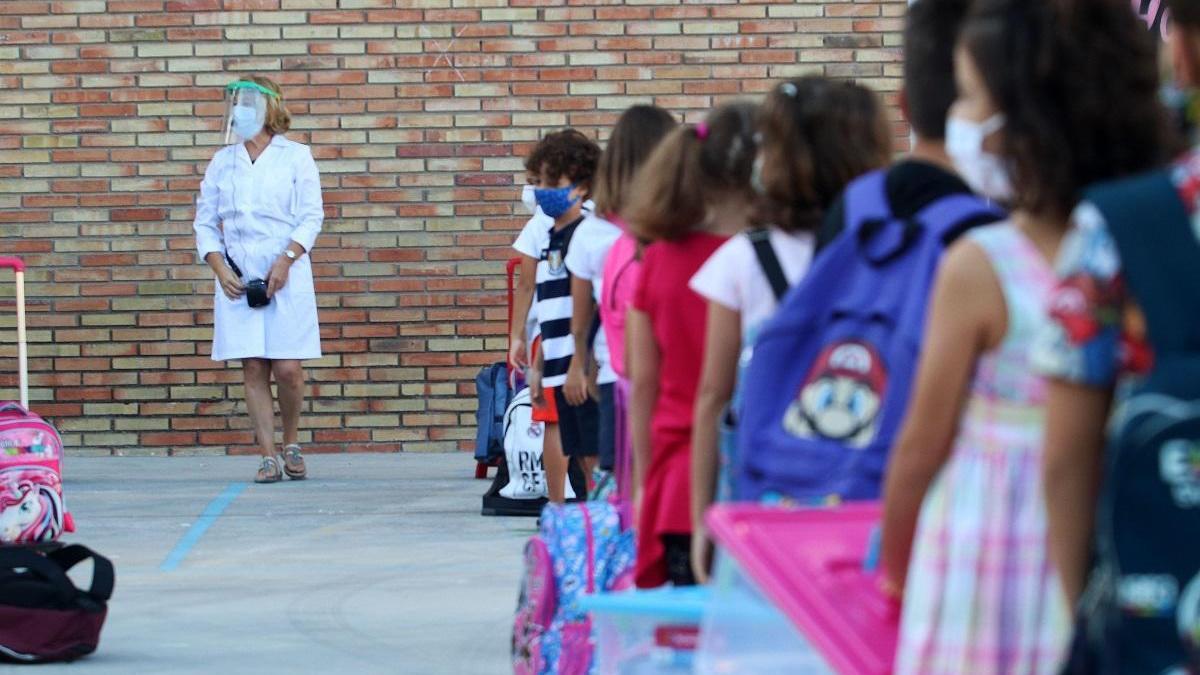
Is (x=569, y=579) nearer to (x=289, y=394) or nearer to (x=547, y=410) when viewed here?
(x=547, y=410)

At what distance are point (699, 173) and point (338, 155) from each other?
783 cm

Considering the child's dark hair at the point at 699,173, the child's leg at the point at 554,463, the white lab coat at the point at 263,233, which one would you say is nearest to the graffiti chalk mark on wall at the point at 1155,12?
the child's leg at the point at 554,463

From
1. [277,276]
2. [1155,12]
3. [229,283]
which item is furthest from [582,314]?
[229,283]

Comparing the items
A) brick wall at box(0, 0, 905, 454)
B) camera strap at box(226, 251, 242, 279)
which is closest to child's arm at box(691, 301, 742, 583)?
camera strap at box(226, 251, 242, 279)

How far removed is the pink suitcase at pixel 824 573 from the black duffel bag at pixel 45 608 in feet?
11.7

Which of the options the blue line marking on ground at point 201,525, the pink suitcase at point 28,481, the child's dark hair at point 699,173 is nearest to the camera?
the child's dark hair at point 699,173

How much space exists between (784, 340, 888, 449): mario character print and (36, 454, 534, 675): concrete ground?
2947mm

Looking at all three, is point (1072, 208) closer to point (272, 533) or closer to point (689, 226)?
point (689, 226)

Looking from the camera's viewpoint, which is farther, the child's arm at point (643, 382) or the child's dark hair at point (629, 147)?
the child's dark hair at point (629, 147)

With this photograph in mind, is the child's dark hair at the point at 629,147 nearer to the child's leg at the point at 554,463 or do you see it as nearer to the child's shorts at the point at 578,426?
the child's shorts at the point at 578,426

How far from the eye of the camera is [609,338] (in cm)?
518

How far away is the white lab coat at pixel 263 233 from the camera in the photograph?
33.2ft

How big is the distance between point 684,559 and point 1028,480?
5.63 ft

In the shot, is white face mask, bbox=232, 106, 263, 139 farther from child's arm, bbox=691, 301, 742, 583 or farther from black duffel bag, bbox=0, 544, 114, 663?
child's arm, bbox=691, 301, 742, 583
